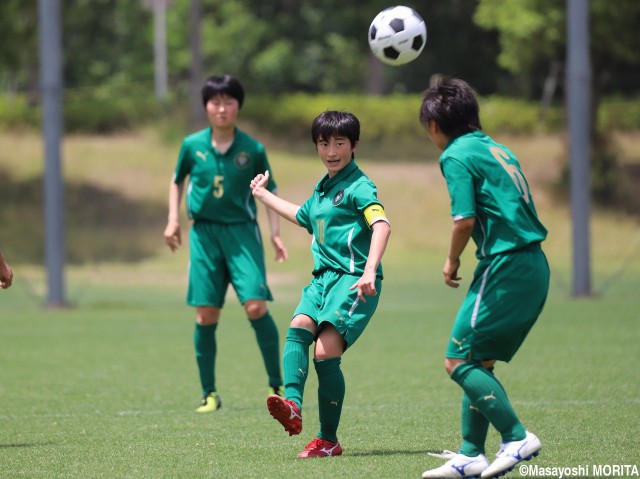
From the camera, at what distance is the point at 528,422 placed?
660cm

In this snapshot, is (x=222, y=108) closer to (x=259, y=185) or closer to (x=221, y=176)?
(x=221, y=176)

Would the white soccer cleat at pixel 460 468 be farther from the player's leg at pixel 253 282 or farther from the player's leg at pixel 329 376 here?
the player's leg at pixel 253 282

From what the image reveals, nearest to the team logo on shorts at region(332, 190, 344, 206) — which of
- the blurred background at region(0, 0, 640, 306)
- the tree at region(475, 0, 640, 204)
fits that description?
the blurred background at region(0, 0, 640, 306)

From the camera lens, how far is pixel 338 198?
571 centimetres

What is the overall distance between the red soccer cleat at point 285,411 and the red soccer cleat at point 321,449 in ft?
1.15

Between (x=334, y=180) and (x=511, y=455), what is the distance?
1773 mm

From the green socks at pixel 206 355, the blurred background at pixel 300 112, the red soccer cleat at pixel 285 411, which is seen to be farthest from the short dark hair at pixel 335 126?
the blurred background at pixel 300 112

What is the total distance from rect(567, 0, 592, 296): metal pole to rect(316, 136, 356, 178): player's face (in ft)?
34.4

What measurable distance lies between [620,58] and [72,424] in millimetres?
22513

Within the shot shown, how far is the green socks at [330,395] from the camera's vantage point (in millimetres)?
5684

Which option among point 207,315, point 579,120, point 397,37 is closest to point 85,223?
point 579,120

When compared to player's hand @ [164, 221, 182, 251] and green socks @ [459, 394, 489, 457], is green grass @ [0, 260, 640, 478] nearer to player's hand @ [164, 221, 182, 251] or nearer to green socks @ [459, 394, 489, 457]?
green socks @ [459, 394, 489, 457]

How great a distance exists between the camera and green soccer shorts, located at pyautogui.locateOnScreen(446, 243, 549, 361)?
4.84m

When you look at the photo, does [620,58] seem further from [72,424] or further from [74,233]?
[72,424]
